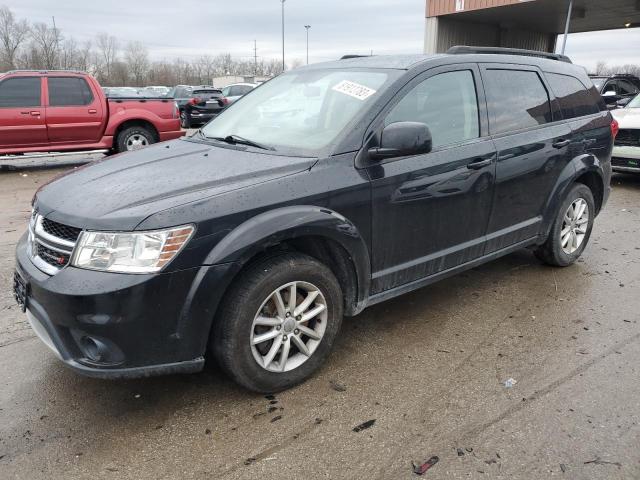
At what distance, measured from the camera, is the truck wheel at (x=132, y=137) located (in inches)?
401

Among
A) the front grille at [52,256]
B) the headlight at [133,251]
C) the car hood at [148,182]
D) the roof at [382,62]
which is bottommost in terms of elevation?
the front grille at [52,256]

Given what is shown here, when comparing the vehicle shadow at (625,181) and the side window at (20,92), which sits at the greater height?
the side window at (20,92)

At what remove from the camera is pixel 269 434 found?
2.49 meters

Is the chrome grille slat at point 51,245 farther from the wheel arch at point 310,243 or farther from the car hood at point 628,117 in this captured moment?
the car hood at point 628,117

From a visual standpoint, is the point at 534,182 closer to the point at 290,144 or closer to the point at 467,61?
the point at 467,61

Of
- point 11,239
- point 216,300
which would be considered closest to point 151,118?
point 11,239

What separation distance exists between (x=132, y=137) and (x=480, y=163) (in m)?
8.51

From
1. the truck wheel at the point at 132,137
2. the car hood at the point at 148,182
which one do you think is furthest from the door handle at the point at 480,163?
the truck wheel at the point at 132,137

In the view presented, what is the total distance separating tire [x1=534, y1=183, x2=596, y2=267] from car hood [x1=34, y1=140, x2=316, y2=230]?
8.84ft

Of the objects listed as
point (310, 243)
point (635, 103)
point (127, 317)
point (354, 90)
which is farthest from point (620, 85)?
point (127, 317)

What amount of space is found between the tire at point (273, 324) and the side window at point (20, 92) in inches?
351

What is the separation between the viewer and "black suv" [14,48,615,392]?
7.60ft

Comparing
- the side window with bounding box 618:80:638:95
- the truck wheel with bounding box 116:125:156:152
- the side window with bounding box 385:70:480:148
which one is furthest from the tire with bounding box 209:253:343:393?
the side window with bounding box 618:80:638:95

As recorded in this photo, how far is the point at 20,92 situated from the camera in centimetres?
938
